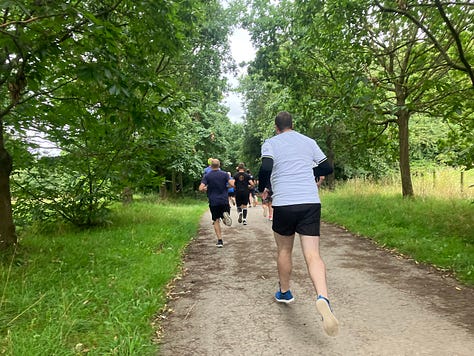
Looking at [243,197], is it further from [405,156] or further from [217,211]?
[405,156]

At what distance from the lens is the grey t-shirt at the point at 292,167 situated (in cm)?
382

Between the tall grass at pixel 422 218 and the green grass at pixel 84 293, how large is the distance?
4295 mm

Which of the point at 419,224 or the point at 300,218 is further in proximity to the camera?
the point at 419,224

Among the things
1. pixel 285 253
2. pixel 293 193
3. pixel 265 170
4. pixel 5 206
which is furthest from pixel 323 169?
pixel 5 206

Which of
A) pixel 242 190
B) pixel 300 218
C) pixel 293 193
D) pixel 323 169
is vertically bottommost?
pixel 242 190

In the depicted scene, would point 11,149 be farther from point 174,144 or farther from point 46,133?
point 174,144

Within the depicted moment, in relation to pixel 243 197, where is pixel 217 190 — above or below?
above

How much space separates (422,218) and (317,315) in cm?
571

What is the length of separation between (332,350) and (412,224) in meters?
6.05

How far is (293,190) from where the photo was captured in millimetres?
3828

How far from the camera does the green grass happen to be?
10.4 feet

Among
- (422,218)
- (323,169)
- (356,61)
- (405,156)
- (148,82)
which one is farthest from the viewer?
(405,156)

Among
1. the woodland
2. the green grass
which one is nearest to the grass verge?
the woodland

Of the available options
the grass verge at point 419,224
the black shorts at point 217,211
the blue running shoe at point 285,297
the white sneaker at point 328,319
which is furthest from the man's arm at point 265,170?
the black shorts at point 217,211
